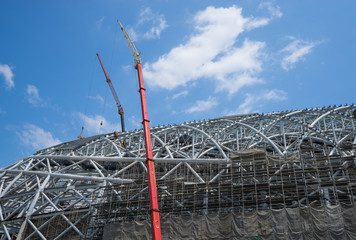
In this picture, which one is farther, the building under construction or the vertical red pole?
the building under construction

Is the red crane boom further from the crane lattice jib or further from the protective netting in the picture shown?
the protective netting

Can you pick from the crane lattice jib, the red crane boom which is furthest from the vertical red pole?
the crane lattice jib

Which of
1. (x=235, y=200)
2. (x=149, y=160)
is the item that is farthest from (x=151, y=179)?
(x=235, y=200)

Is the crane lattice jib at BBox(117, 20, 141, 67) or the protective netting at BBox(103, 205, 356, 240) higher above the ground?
the crane lattice jib at BBox(117, 20, 141, 67)

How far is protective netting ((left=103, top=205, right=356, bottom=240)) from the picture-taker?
23641 mm

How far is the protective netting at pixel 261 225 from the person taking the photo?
23.6 m

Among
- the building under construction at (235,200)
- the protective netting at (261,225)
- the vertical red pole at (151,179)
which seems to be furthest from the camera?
the building under construction at (235,200)

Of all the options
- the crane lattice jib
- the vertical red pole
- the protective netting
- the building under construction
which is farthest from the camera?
the crane lattice jib

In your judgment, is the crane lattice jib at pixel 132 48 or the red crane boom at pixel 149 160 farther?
the crane lattice jib at pixel 132 48

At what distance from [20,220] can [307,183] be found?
1050 inches

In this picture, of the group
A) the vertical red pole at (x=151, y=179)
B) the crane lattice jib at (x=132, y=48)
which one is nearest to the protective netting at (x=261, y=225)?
the vertical red pole at (x=151, y=179)

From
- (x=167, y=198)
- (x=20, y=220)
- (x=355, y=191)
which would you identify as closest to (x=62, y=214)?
(x=20, y=220)

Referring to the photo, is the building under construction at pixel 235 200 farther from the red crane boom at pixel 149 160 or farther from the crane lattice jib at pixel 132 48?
the crane lattice jib at pixel 132 48

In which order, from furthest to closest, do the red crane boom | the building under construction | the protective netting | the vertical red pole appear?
the building under construction
the protective netting
the red crane boom
the vertical red pole
